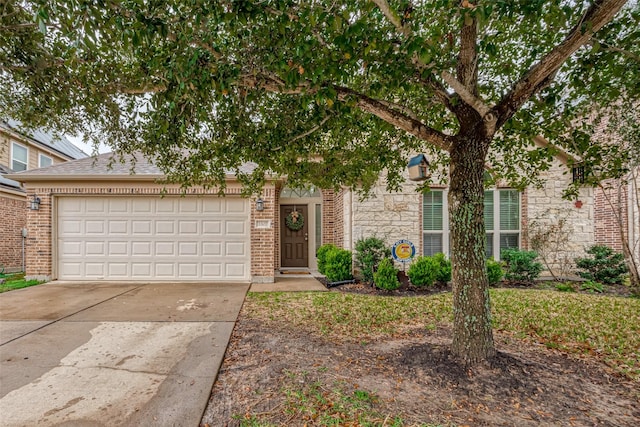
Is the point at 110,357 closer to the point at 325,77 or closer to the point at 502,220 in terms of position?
the point at 325,77

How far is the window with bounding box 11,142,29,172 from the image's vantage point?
11.6m

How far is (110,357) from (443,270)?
622 cm

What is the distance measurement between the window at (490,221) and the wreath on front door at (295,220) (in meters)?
3.81

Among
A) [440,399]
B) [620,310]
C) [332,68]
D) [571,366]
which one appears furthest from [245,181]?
[620,310]

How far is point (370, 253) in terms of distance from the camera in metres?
7.38

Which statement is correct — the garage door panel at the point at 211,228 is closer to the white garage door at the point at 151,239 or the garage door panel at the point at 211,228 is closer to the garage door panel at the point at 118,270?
the white garage door at the point at 151,239

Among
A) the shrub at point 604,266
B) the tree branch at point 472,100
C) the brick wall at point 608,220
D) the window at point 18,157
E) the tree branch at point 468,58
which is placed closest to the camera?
the tree branch at point 472,100

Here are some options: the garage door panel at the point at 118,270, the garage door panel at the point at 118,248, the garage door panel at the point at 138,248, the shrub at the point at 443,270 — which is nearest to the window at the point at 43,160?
the garage door panel at the point at 118,248

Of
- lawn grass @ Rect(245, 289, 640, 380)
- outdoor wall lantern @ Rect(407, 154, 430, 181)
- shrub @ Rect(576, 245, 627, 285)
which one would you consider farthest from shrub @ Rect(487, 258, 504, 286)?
outdoor wall lantern @ Rect(407, 154, 430, 181)

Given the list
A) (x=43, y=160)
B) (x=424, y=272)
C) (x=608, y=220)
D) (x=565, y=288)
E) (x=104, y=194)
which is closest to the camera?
(x=565, y=288)

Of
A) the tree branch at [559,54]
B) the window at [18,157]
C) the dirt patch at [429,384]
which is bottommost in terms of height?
the dirt patch at [429,384]

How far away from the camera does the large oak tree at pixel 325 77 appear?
7.65 feet

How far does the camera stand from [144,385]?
9.16 ft

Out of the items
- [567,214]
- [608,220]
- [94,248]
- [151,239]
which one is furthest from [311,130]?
[608,220]
